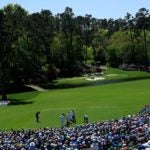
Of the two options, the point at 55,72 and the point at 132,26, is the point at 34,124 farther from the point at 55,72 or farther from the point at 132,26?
the point at 132,26

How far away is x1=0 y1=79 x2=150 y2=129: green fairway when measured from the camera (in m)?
54.8

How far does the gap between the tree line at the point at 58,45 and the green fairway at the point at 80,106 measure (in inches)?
511

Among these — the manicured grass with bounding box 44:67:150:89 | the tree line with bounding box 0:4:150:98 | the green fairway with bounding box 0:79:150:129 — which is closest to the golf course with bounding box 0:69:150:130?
the green fairway with bounding box 0:79:150:129

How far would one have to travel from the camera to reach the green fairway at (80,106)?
54.8 meters

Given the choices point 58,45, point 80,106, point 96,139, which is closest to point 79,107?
point 80,106

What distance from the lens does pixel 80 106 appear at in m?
63.7

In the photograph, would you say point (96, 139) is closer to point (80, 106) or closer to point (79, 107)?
point (79, 107)

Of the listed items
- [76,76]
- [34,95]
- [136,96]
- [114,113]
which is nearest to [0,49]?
[34,95]

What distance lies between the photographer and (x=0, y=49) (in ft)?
281

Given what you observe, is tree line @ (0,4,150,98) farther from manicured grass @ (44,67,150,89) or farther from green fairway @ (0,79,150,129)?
green fairway @ (0,79,150,129)

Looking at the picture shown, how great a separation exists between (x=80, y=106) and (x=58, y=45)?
3053 inches

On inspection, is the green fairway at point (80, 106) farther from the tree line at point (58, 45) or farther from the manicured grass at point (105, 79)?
the manicured grass at point (105, 79)

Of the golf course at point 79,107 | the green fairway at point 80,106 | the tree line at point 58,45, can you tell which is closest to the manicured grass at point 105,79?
the tree line at point 58,45

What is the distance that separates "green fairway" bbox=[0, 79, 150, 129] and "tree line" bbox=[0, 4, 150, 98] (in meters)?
13.0
